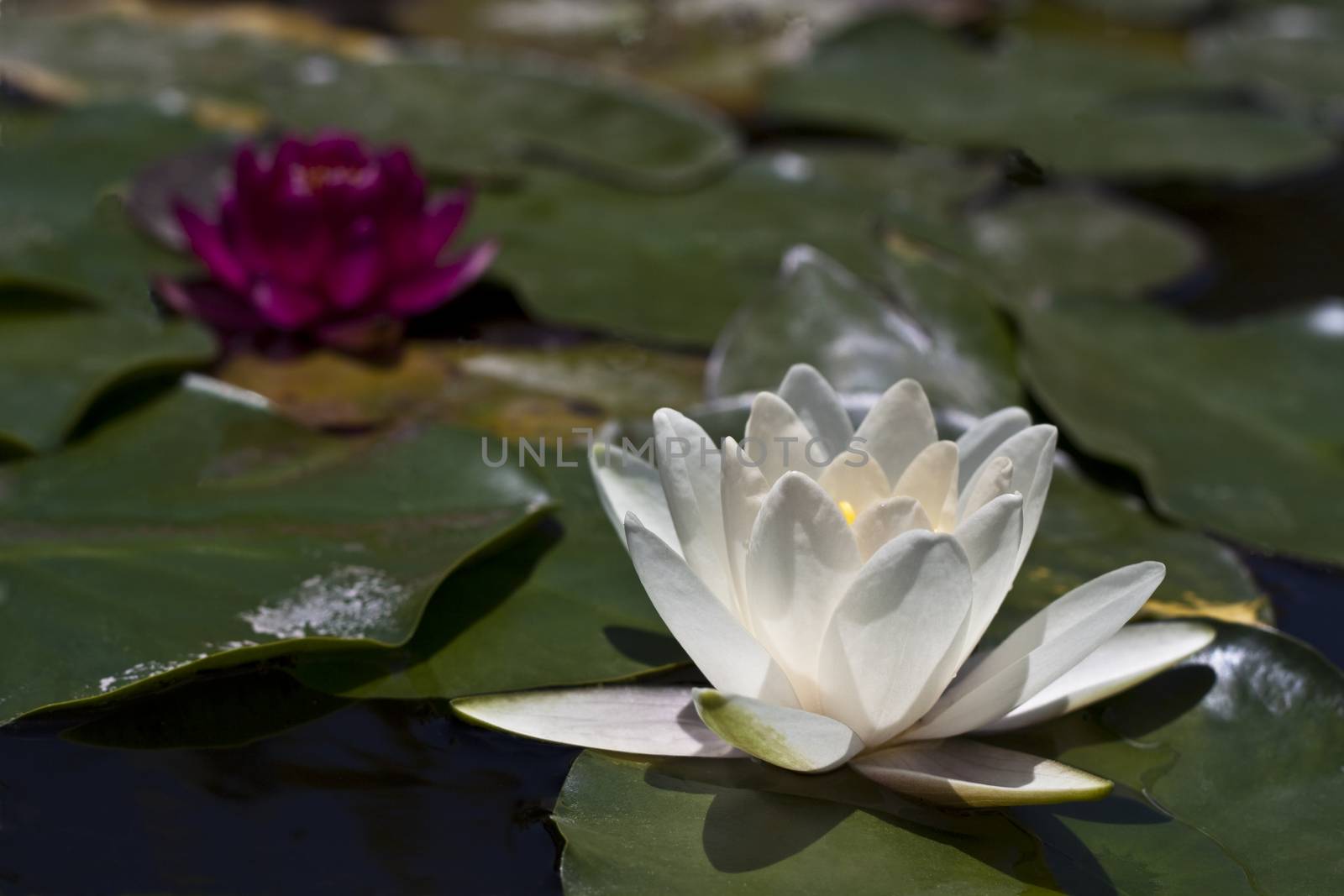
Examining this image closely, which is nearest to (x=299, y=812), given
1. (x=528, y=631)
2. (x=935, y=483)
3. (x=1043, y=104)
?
(x=528, y=631)

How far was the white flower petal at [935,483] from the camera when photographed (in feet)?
3.54

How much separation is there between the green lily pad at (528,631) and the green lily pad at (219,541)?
5 cm

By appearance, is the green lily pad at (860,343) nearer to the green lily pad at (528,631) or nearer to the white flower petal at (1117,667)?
the green lily pad at (528,631)

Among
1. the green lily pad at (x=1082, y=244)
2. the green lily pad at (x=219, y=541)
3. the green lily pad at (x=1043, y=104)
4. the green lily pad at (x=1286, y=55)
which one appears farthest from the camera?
the green lily pad at (x=1286, y=55)

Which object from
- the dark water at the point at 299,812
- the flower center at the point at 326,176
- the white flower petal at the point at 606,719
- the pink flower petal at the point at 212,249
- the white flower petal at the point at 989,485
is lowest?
the dark water at the point at 299,812

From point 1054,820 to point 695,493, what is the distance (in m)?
0.43

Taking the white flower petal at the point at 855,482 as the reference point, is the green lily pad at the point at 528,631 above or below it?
below

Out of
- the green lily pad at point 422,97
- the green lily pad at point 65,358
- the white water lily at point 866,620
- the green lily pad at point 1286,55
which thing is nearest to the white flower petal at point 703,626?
the white water lily at point 866,620

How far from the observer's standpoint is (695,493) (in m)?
1.08

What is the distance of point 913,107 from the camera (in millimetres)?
2873

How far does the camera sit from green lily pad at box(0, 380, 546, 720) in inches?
45.9

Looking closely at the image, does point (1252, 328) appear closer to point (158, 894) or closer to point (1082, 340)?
point (1082, 340)

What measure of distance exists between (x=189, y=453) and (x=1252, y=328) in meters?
1.60

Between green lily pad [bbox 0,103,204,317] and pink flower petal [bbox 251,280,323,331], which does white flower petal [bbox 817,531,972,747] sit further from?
green lily pad [bbox 0,103,204,317]
